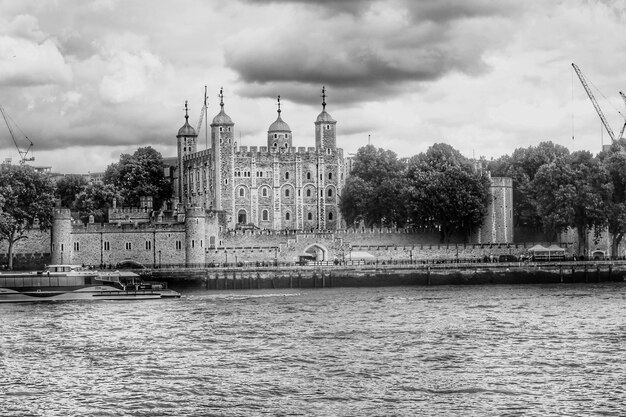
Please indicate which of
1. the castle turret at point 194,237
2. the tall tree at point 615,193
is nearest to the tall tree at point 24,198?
the castle turret at point 194,237

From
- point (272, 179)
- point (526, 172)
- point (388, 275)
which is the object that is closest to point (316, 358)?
point (388, 275)

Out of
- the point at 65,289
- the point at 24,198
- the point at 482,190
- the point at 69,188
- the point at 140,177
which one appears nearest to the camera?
the point at 65,289

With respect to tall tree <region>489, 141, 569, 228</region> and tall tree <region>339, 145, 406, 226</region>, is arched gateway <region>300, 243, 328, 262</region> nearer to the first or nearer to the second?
tall tree <region>339, 145, 406, 226</region>

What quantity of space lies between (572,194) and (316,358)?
57.6 m

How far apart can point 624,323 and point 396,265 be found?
3429cm

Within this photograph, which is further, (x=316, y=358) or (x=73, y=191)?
(x=73, y=191)

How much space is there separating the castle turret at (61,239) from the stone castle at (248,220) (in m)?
0.08

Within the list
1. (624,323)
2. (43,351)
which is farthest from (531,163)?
(43,351)

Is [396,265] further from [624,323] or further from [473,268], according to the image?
[624,323]

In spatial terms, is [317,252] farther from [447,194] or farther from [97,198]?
[97,198]

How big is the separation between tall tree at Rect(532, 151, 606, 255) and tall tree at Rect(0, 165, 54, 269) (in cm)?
4298

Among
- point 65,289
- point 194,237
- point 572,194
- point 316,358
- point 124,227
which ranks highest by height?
point 572,194

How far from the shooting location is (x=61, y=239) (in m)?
96.1

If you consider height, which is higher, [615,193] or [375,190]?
[375,190]
